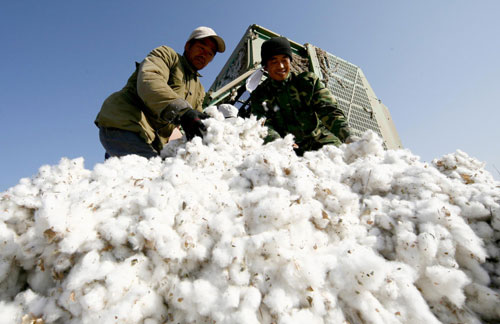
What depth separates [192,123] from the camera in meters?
1.28

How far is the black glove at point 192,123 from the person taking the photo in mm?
1267

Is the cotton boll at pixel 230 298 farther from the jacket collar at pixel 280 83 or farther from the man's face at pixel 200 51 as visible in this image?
the jacket collar at pixel 280 83

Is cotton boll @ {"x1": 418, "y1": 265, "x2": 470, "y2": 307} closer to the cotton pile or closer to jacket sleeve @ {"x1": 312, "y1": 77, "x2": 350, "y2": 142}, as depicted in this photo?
the cotton pile

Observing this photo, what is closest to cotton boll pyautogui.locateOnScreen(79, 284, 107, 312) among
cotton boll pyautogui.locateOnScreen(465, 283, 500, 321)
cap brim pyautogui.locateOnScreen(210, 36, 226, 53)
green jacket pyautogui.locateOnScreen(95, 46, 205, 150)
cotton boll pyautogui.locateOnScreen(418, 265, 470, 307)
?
cotton boll pyautogui.locateOnScreen(418, 265, 470, 307)

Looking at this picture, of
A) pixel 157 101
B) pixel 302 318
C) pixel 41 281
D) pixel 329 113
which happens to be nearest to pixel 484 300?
pixel 302 318

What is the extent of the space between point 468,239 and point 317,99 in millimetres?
1747

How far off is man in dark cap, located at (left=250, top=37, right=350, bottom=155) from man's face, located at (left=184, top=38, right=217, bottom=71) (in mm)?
556

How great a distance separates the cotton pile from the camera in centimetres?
57

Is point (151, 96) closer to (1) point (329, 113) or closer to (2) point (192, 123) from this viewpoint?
(2) point (192, 123)

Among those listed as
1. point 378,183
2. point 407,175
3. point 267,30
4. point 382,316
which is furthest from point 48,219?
point 267,30

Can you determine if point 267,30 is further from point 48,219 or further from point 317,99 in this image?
point 48,219

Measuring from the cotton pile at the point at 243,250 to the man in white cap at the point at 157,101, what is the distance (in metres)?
0.62

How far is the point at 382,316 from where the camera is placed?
1.94 feet

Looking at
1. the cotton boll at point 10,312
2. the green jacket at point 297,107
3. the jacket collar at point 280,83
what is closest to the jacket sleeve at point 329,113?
the green jacket at point 297,107
